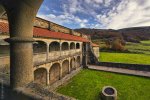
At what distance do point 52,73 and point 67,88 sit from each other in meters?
3.19

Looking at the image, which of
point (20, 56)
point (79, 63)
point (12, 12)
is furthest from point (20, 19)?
point (79, 63)

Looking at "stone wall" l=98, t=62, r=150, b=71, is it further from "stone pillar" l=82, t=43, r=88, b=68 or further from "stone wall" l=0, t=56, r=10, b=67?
"stone wall" l=0, t=56, r=10, b=67

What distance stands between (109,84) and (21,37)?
14647 mm

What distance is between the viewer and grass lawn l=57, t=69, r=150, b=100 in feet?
41.5

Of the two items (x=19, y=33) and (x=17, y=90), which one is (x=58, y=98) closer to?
(x=17, y=90)

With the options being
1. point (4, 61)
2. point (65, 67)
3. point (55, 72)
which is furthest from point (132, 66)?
point (4, 61)

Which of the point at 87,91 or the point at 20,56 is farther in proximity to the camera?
the point at 87,91

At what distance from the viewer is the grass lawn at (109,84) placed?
12637 millimetres

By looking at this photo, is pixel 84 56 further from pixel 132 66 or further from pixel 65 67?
pixel 132 66

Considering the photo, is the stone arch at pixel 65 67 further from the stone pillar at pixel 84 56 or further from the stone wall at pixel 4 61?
the stone wall at pixel 4 61

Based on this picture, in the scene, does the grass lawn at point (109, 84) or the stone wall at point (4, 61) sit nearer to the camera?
the stone wall at point (4, 61)

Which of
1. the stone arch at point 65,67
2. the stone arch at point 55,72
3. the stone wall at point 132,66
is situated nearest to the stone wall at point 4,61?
the stone arch at point 55,72

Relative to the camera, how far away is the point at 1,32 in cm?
848

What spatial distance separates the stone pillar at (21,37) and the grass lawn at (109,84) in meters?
9.62
